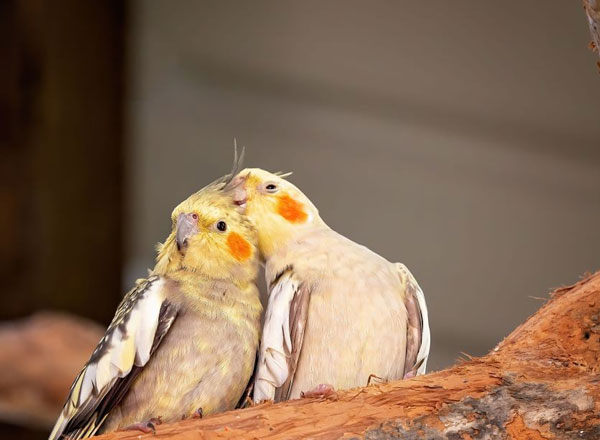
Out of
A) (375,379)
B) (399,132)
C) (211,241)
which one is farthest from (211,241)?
(399,132)

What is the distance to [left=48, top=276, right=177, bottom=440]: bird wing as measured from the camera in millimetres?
2334

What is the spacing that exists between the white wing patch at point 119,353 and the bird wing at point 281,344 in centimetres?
28

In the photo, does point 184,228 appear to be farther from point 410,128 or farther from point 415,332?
point 410,128

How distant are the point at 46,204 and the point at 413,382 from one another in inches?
115

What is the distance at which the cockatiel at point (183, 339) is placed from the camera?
7.68 ft

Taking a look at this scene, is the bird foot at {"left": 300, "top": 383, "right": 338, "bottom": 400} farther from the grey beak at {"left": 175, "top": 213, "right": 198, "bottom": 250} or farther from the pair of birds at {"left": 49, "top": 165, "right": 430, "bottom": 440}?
the grey beak at {"left": 175, "top": 213, "right": 198, "bottom": 250}

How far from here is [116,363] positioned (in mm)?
2330

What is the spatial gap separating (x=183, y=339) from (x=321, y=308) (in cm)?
36

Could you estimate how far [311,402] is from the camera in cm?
207

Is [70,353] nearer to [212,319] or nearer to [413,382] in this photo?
[212,319]

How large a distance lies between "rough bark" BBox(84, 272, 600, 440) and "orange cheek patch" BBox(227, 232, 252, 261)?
56 cm

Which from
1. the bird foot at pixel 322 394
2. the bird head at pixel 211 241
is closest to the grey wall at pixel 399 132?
the bird head at pixel 211 241

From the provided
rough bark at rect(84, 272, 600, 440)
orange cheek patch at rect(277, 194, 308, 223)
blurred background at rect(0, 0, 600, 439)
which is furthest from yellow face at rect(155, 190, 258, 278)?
blurred background at rect(0, 0, 600, 439)

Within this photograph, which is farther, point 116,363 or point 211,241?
point 211,241
